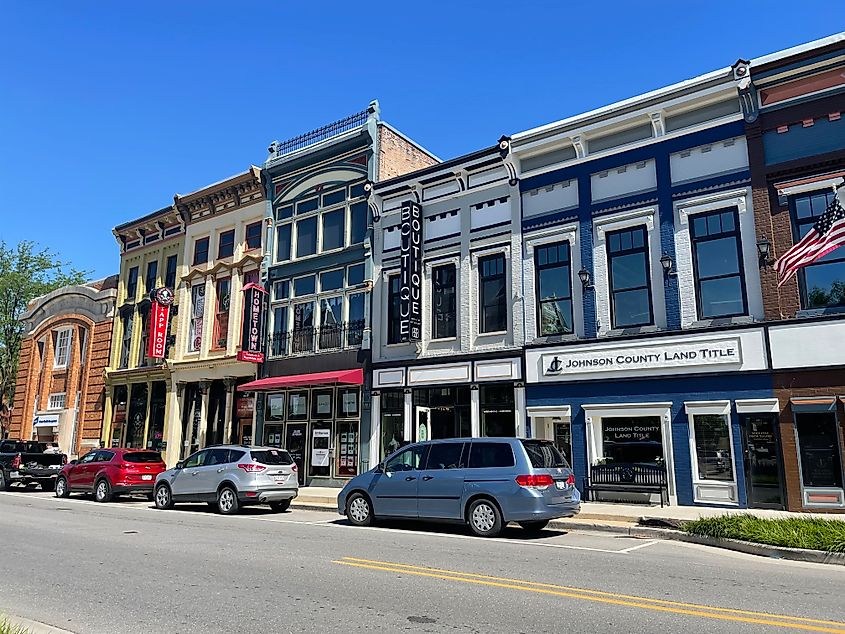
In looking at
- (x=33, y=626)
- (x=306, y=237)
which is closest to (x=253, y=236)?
(x=306, y=237)

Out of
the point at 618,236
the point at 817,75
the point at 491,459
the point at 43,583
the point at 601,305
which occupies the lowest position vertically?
the point at 43,583

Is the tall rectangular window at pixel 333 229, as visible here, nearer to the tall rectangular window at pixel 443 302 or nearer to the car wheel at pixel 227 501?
the tall rectangular window at pixel 443 302

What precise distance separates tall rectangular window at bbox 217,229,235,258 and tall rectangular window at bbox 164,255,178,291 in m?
3.06

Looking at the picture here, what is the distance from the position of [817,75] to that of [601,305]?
7206 mm

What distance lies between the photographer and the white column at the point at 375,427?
2148 centimetres

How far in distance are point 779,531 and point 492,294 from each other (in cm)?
1129

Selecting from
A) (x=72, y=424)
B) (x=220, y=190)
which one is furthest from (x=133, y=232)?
(x=72, y=424)

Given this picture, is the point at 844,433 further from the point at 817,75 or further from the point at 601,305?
the point at 817,75

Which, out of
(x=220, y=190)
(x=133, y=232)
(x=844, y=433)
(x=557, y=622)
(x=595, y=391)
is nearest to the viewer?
(x=557, y=622)

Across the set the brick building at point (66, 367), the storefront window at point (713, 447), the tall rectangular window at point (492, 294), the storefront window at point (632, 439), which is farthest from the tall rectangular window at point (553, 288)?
the brick building at point (66, 367)

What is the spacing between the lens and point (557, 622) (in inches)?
234

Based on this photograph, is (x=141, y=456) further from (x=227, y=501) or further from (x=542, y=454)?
(x=542, y=454)

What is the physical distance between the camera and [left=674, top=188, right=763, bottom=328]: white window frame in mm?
15742

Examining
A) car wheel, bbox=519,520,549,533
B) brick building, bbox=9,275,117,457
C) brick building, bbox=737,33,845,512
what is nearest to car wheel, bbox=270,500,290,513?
car wheel, bbox=519,520,549,533
